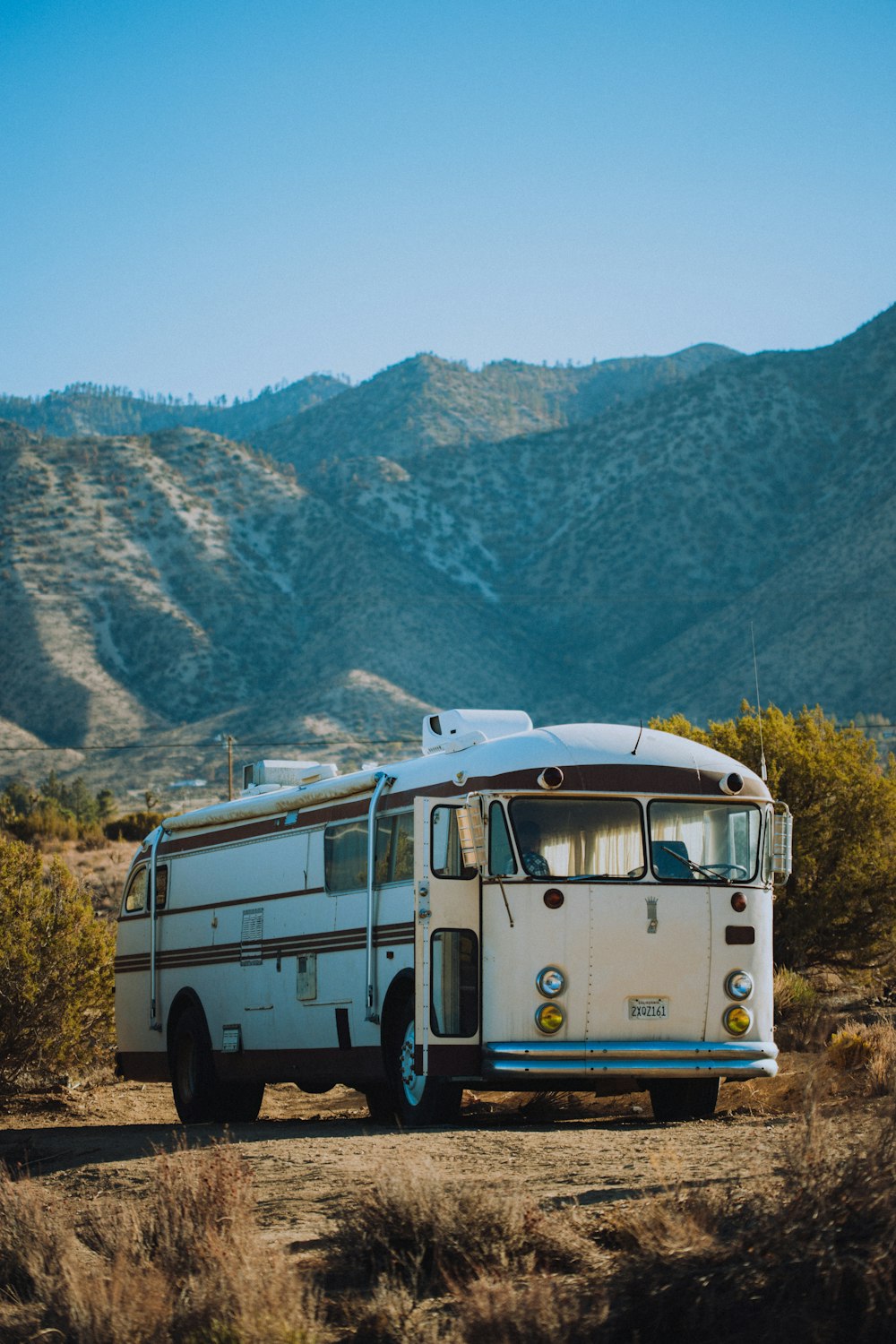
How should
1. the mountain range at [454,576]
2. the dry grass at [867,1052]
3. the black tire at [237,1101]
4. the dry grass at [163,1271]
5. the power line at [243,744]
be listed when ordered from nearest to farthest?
the dry grass at [163,1271] → the dry grass at [867,1052] → the black tire at [237,1101] → the power line at [243,744] → the mountain range at [454,576]

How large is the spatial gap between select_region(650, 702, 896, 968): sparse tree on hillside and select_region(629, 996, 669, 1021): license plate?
12.4 meters

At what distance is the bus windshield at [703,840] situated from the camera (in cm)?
1309

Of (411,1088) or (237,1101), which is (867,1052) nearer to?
(411,1088)

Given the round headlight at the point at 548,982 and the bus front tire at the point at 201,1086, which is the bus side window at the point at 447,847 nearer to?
the round headlight at the point at 548,982

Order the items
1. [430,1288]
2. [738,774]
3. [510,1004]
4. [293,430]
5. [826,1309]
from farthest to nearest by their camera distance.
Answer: [293,430], [738,774], [510,1004], [430,1288], [826,1309]

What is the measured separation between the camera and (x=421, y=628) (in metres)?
91.6

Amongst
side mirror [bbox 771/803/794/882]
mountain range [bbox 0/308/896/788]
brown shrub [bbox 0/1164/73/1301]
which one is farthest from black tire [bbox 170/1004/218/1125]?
mountain range [bbox 0/308/896/788]

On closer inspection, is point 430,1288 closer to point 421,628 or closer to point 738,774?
point 738,774

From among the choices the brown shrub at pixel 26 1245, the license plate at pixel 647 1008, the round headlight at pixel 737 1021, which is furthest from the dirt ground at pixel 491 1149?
the brown shrub at pixel 26 1245

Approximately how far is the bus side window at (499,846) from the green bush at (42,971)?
8992 millimetres

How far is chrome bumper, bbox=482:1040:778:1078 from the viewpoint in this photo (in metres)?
12.5

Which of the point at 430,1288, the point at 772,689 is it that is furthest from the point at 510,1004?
the point at 772,689

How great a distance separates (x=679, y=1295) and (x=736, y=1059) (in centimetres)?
586

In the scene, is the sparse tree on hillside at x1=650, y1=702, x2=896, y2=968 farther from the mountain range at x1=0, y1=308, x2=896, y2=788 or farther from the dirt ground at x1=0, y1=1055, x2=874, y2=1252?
the mountain range at x1=0, y1=308, x2=896, y2=788
